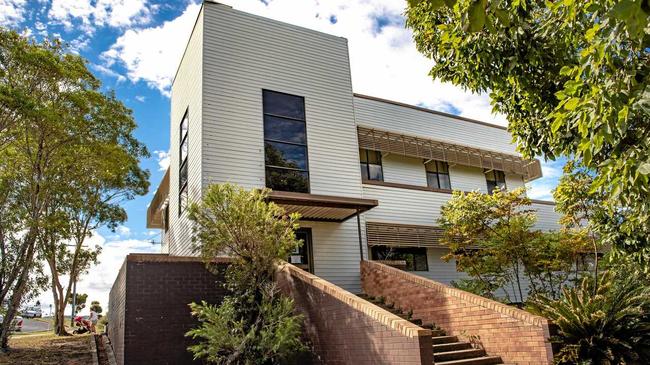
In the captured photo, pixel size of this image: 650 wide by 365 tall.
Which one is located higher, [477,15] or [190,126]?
[190,126]

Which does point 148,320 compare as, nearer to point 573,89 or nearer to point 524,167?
point 573,89

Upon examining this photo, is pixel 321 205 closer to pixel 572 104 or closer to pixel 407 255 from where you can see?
pixel 407 255

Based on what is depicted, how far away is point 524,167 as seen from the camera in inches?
807

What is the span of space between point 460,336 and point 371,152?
8.71 m

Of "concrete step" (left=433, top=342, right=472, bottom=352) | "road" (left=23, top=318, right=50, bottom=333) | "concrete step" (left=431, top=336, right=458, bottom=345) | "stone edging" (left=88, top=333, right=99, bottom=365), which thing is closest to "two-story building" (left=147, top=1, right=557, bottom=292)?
"stone edging" (left=88, top=333, right=99, bottom=365)

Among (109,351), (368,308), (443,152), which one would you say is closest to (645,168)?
(368,308)

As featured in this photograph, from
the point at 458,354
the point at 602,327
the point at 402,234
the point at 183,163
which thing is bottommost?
the point at 458,354

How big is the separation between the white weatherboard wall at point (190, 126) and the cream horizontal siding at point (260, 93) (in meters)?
0.49

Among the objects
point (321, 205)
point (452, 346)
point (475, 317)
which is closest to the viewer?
point (452, 346)

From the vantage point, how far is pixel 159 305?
9.75 m

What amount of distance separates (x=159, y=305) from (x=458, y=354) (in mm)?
6061

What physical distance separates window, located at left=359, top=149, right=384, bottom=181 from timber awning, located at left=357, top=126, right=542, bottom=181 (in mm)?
458

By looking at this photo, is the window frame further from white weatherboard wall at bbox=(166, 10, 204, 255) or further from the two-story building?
white weatherboard wall at bbox=(166, 10, 204, 255)

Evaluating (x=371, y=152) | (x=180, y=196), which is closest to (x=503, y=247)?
(x=371, y=152)
